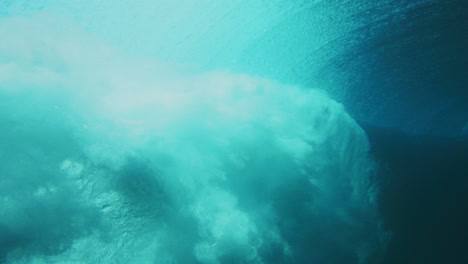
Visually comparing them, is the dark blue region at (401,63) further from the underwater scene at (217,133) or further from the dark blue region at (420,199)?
the dark blue region at (420,199)

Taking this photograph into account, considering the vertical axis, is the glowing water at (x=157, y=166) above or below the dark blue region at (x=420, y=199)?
above

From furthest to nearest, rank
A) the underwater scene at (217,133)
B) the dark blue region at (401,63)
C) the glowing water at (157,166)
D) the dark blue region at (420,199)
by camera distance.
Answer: the dark blue region at (420,199)
the dark blue region at (401,63)
the underwater scene at (217,133)
the glowing water at (157,166)

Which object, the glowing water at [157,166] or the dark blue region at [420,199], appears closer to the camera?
the glowing water at [157,166]

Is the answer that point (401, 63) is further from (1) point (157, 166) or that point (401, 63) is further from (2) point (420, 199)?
(1) point (157, 166)

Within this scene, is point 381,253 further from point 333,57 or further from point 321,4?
point 321,4

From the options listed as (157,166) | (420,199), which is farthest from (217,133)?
(420,199)

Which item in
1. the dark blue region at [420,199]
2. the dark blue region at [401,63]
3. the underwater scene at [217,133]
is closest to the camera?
the underwater scene at [217,133]

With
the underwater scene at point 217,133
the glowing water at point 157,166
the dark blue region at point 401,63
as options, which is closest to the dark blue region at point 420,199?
the underwater scene at point 217,133
